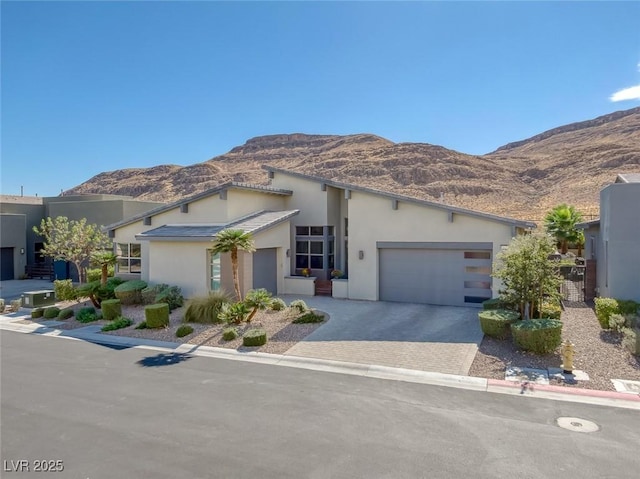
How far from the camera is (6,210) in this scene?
3125 cm

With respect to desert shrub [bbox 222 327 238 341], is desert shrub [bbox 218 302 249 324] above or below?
above

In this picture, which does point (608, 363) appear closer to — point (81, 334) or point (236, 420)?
point (236, 420)

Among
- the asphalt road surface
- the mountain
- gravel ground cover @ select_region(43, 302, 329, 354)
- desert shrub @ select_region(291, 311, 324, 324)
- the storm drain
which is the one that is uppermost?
the mountain

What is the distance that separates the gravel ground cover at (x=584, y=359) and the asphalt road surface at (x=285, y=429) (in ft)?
4.70

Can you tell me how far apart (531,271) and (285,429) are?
8.57 m

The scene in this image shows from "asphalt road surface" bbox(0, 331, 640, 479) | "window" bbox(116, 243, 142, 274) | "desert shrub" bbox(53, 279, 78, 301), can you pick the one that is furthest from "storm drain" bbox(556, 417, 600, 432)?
"window" bbox(116, 243, 142, 274)

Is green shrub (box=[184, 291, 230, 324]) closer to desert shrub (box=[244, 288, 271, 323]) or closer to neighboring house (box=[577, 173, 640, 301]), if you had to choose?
desert shrub (box=[244, 288, 271, 323])

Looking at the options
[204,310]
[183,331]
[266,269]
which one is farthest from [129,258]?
[183,331]

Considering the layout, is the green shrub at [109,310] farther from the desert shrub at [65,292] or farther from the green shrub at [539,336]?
the green shrub at [539,336]

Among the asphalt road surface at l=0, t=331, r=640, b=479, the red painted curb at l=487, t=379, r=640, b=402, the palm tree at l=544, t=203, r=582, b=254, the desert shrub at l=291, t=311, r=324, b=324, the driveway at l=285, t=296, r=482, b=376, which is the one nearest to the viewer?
the asphalt road surface at l=0, t=331, r=640, b=479

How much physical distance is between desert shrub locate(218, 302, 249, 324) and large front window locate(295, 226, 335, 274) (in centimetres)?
756

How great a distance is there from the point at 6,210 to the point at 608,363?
37.4 meters

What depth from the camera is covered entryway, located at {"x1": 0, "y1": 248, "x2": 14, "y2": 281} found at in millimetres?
29312

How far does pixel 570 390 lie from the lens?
8.73m
